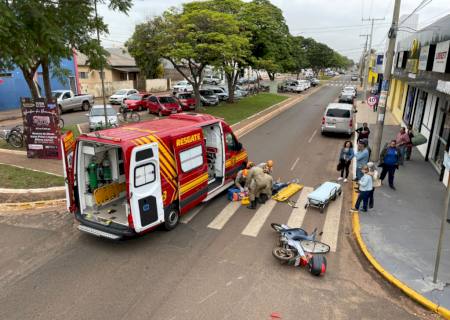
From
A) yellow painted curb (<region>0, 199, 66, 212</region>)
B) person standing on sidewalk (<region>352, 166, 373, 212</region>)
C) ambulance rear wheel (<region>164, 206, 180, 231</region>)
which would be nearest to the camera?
ambulance rear wheel (<region>164, 206, 180, 231</region>)

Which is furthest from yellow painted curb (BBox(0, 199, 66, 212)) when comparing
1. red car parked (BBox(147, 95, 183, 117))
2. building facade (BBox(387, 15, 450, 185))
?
red car parked (BBox(147, 95, 183, 117))

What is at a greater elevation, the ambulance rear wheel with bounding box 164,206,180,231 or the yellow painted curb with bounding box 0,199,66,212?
the ambulance rear wheel with bounding box 164,206,180,231

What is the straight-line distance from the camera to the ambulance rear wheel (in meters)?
7.89

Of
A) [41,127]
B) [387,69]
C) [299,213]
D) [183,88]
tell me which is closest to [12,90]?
[41,127]

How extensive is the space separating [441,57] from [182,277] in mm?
11106

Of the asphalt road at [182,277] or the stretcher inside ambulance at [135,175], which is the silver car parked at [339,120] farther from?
the stretcher inside ambulance at [135,175]

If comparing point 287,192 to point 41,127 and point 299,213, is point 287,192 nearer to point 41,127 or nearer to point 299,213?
point 299,213

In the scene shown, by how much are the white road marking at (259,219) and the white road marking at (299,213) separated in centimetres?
64

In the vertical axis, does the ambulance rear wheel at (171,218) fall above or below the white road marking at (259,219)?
above

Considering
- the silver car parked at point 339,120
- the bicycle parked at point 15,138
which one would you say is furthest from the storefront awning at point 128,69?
the silver car parked at point 339,120

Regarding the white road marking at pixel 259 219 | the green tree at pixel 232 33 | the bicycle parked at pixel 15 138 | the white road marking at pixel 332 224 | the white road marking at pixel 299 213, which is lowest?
the white road marking at pixel 332 224

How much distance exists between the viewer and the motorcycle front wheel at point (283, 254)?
269 inches

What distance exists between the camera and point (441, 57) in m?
11.5

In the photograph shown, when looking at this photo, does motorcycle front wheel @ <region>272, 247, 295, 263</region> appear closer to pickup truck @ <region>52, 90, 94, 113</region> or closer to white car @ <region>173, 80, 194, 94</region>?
pickup truck @ <region>52, 90, 94, 113</region>
